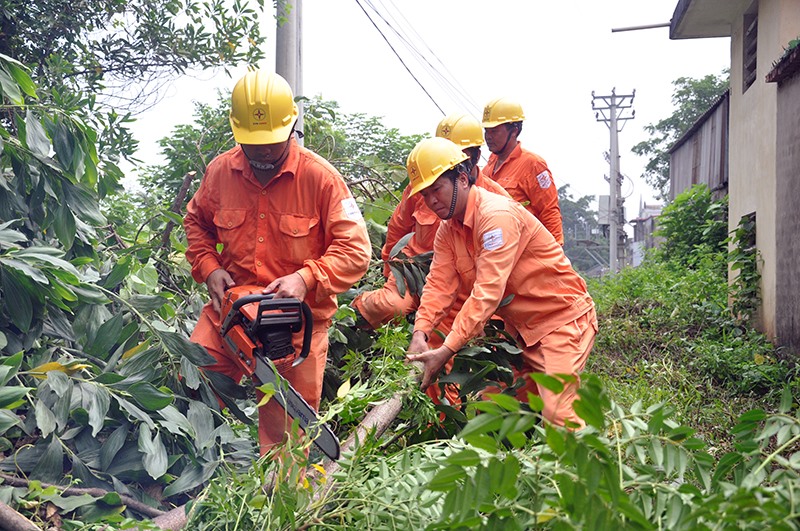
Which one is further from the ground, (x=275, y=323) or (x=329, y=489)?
(x=275, y=323)

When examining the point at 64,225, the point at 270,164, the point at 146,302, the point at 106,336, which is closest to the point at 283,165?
the point at 270,164

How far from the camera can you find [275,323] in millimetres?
3182

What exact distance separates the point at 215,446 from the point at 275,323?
1.75 ft

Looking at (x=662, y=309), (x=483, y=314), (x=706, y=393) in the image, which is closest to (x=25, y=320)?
(x=483, y=314)

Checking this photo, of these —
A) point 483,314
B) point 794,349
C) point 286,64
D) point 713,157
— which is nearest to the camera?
point 483,314

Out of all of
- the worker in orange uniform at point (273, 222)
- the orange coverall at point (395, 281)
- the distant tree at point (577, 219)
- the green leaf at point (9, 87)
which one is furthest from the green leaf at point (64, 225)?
the distant tree at point (577, 219)

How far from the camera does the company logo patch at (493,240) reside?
3.74 metres

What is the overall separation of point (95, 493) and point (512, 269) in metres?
2.07

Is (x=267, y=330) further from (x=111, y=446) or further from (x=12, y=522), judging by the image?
(x=12, y=522)

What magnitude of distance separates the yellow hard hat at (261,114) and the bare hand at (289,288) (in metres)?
0.63

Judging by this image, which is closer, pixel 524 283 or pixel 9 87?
pixel 9 87

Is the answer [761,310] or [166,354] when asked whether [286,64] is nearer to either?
[166,354]

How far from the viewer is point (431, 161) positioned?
4008 mm

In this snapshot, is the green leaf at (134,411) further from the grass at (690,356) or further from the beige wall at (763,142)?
the beige wall at (763,142)
